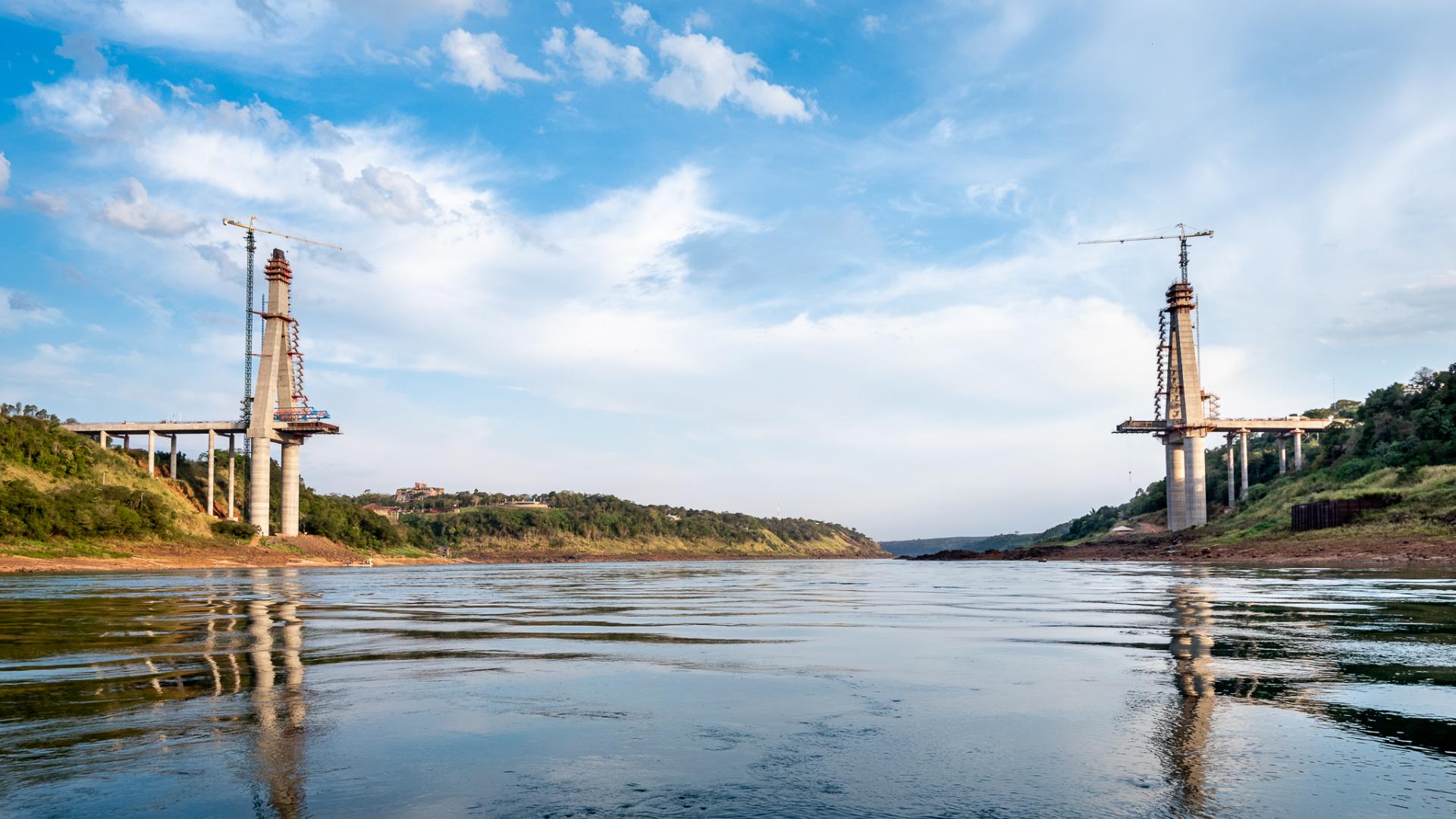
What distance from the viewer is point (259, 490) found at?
10481 centimetres

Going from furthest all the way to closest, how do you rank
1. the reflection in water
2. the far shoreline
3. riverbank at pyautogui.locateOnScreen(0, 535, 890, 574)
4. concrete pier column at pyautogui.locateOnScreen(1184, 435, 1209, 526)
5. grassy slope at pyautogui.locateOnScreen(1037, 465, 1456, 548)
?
concrete pier column at pyautogui.locateOnScreen(1184, 435, 1209, 526) < riverbank at pyautogui.locateOnScreen(0, 535, 890, 574) < the far shoreline < grassy slope at pyautogui.locateOnScreen(1037, 465, 1456, 548) < the reflection in water

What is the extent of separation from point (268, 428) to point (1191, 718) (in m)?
117

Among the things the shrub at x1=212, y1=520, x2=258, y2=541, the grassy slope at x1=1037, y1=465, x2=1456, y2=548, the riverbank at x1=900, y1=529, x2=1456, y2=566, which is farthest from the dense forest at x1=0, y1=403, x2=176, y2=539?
the grassy slope at x1=1037, y1=465, x2=1456, y2=548

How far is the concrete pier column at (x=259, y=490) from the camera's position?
340 feet

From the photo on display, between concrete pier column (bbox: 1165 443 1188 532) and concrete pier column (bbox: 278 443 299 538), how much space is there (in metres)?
102

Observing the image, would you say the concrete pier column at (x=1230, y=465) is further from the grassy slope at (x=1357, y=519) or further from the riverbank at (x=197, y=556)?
the riverbank at (x=197, y=556)

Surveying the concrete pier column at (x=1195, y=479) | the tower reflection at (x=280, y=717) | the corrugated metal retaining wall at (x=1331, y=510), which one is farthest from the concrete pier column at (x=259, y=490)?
the concrete pier column at (x=1195, y=479)

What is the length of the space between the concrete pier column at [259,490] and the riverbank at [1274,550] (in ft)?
278

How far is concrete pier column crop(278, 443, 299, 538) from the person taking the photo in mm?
107688

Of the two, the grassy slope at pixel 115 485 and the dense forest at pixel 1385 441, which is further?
the dense forest at pixel 1385 441

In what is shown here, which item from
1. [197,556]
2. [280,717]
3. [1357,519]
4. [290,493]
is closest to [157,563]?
[197,556]

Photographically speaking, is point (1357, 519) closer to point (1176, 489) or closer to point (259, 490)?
point (1176, 489)

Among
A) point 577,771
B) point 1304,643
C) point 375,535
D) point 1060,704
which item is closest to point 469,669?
point 577,771

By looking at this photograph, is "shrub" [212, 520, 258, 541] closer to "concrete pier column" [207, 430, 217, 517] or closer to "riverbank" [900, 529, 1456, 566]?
"concrete pier column" [207, 430, 217, 517]
